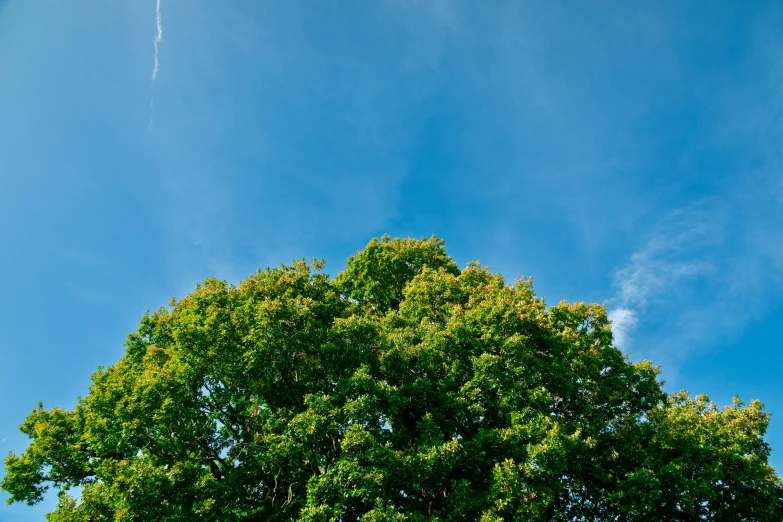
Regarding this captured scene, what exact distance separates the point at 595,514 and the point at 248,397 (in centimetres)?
1674

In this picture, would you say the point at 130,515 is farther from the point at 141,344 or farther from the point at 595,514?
the point at 595,514

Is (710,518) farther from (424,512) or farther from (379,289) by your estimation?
(379,289)

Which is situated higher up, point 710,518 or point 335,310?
point 335,310

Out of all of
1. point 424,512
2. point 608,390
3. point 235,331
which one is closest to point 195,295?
point 235,331

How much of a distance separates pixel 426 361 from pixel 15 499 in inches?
767

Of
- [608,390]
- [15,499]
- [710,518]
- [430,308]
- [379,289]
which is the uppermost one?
[379,289]

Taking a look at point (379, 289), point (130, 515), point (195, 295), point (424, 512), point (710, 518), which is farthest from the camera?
point (379, 289)

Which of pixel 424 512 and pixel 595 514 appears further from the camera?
pixel 595 514

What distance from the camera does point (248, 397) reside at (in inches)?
742

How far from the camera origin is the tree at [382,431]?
1526 cm

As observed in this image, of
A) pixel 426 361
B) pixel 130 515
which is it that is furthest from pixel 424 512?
pixel 130 515

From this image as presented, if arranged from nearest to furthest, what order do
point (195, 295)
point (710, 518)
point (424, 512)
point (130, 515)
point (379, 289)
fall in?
point (130, 515) < point (424, 512) < point (710, 518) < point (195, 295) < point (379, 289)

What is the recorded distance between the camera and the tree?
50.1 feet

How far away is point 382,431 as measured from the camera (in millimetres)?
18094
